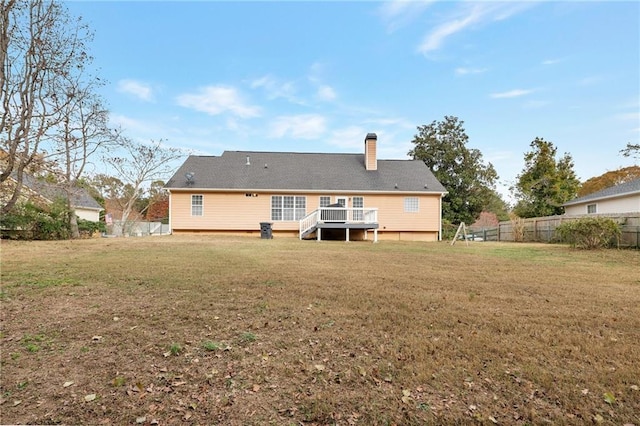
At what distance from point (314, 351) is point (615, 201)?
24134 mm

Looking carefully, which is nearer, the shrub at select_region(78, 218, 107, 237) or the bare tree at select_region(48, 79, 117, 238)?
the bare tree at select_region(48, 79, 117, 238)

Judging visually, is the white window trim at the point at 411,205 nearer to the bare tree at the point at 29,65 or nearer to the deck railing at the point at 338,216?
the deck railing at the point at 338,216

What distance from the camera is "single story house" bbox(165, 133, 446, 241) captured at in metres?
18.1

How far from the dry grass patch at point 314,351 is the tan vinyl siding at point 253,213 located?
1244 cm

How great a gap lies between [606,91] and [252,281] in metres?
17.2

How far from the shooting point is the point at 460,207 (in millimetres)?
27906

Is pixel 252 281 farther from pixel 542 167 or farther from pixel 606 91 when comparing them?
pixel 542 167

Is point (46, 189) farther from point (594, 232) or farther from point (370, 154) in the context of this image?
point (594, 232)

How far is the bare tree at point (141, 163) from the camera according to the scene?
2309cm

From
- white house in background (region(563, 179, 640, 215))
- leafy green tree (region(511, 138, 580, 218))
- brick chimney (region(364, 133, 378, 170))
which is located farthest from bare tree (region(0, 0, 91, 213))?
leafy green tree (region(511, 138, 580, 218))

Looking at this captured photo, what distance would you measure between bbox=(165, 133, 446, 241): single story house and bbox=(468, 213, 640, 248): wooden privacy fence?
432 cm

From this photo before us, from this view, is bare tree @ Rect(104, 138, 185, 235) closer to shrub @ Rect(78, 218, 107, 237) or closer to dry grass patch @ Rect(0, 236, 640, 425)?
shrub @ Rect(78, 218, 107, 237)

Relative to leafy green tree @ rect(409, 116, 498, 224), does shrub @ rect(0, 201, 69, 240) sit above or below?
below

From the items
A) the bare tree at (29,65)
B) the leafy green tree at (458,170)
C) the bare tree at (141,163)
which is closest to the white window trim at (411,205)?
the leafy green tree at (458,170)
